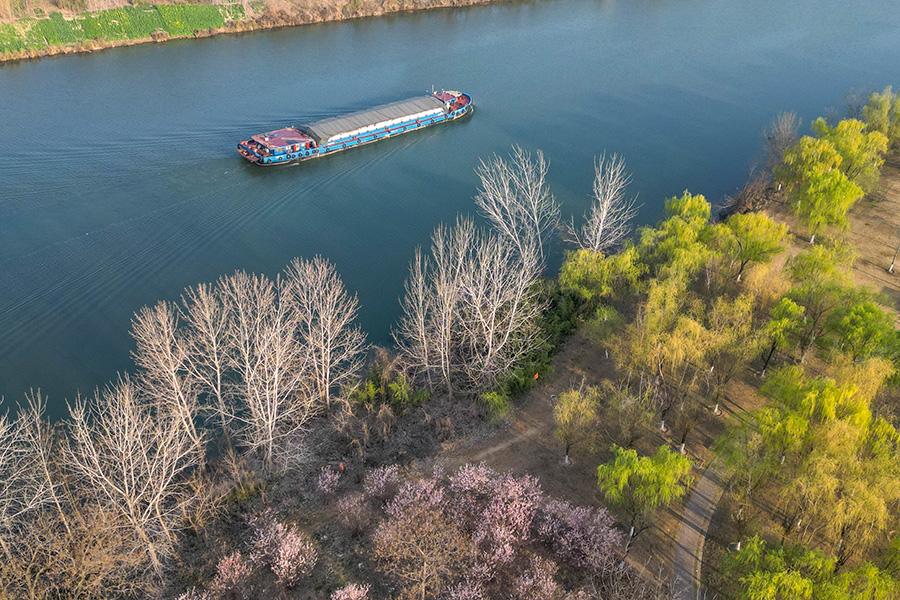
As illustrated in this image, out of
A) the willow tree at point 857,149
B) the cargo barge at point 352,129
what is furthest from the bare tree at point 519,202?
the willow tree at point 857,149

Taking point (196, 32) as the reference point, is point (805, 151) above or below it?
below

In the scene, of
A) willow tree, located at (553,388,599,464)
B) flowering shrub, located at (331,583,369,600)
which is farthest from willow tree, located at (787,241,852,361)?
flowering shrub, located at (331,583,369,600)

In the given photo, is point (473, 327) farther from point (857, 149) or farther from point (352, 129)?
point (857, 149)

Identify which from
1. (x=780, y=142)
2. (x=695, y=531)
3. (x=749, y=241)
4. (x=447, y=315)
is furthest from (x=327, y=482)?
(x=780, y=142)

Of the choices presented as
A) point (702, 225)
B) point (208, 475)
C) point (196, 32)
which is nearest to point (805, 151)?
point (702, 225)

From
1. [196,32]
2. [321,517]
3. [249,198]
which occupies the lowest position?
[321,517]

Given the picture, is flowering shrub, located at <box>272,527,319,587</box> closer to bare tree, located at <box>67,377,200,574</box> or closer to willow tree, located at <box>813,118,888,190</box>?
bare tree, located at <box>67,377,200,574</box>

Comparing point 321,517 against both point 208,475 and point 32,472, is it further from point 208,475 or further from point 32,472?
point 32,472
